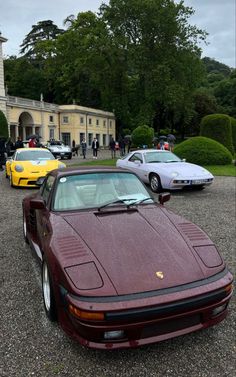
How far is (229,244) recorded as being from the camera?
5.77m

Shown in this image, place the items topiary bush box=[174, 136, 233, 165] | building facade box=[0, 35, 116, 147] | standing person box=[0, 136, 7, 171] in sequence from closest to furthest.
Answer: standing person box=[0, 136, 7, 171] < topiary bush box=[174, 136, 233, 165] < building facade box=[0, 35, 116, 147]

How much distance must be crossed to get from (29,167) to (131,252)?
30.0ft

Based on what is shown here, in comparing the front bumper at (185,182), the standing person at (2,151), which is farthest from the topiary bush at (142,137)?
the front bumper at (185,182)

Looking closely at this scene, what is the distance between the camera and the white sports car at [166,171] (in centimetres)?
1009

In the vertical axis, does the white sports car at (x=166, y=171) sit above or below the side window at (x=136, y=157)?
below

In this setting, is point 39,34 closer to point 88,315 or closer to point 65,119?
point 65,119

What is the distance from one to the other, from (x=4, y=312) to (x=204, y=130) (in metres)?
20.8

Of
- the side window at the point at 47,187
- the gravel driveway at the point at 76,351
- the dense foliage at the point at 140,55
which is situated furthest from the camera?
the dense foliage at the point at 140,55

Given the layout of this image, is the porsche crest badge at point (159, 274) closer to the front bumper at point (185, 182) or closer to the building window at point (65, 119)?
the front bumper at point (185, 182)

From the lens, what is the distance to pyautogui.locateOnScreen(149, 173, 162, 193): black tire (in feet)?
34.9

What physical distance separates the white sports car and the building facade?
38.1 m

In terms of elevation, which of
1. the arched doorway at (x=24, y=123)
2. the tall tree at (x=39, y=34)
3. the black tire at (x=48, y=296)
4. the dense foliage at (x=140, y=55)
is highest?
the tall tree at (x=39, y=34)

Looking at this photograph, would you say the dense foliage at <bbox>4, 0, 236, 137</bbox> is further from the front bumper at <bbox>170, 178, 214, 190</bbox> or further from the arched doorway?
the front bumper at <bbox>170, 178, 214, 190</bbox>

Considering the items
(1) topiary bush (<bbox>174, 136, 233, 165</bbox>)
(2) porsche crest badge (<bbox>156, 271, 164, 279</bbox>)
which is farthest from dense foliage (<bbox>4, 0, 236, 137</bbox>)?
(2) porsche crest badge (<bbox>156, 271, 164, 279</bbox>)
